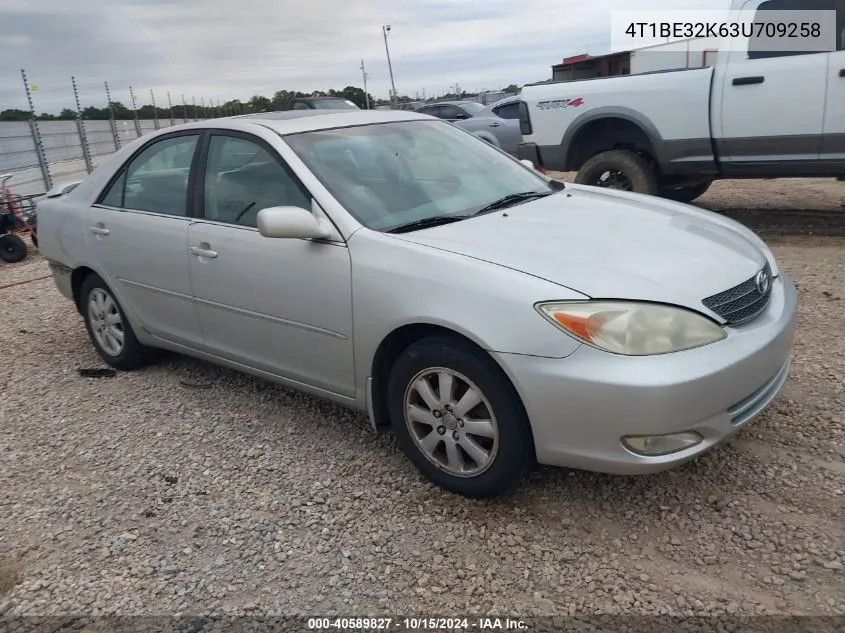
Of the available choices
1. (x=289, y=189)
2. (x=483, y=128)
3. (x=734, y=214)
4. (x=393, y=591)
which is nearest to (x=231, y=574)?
(x=393, y=591)

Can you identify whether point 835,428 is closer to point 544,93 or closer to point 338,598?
point 338,598

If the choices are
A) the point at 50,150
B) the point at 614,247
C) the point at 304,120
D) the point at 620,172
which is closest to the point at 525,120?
the point at 620,172

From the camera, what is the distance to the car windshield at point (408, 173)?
338cm

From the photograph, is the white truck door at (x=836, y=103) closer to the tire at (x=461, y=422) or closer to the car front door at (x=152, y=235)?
the tire at (x=461, y=422)

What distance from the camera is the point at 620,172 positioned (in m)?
7.41

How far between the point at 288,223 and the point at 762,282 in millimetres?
2079

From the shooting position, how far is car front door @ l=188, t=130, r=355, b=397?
3266 millimetres

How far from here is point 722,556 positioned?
2.59 metres

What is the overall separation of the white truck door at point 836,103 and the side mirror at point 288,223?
5149 millimetres

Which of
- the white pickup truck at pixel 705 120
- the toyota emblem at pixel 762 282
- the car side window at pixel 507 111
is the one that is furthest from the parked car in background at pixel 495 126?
the toyota emblem at pixel 762 282

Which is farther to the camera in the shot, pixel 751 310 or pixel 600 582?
pixel 751 310

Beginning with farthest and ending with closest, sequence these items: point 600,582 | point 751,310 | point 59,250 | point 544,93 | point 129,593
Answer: point 544,93, point 59,250, point 751,310, point 129,593, point 600,582

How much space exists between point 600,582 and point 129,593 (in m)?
1.76

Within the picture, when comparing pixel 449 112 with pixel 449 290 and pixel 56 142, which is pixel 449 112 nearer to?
pixel 56 142
